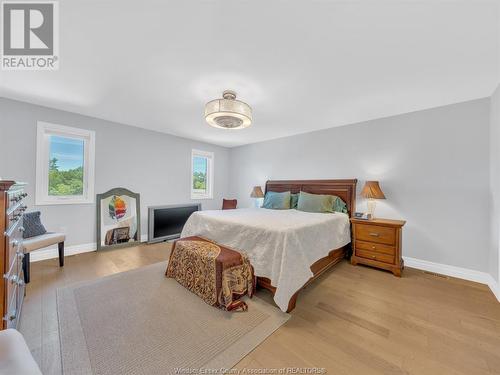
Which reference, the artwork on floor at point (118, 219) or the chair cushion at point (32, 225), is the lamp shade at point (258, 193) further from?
the chair cushion at point (32, 225)

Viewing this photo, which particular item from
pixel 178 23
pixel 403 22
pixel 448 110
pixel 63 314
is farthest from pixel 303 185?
pixel 63 314

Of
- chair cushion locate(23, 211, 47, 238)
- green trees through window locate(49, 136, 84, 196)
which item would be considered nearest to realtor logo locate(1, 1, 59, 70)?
green trees through window locate(49, 136, 84, 196)

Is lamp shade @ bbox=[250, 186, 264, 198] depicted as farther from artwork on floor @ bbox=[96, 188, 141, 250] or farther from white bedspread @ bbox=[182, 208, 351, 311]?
artwork on floor @ bbox=[96, 188, 141, 250]

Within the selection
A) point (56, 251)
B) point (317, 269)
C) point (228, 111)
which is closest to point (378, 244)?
point (317, 269)

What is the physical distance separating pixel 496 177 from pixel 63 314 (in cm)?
466

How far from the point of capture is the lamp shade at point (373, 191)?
3.04 m

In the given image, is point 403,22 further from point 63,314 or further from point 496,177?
point 63,314

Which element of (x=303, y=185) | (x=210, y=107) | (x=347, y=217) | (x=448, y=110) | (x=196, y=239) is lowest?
(x=196, y=239)

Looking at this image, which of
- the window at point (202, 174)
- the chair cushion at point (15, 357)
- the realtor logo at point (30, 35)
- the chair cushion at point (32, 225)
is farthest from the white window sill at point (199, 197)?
the chair cushion at point (15, 357)

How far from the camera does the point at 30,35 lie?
161 cm

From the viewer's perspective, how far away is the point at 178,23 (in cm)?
147

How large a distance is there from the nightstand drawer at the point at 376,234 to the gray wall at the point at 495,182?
0.94 m

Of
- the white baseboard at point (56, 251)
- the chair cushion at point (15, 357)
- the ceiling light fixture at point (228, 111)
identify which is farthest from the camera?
the white baseboard at point (56, 251)

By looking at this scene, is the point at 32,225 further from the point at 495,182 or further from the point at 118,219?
the point at 495,182
